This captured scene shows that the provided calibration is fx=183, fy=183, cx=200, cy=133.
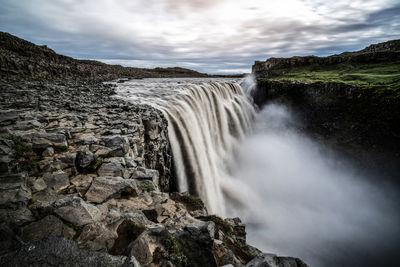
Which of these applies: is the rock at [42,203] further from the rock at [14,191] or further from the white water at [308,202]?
the white water at [308,202]

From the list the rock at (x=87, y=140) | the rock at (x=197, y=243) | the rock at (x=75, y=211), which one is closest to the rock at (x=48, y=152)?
the rock at (x=87, y=140)

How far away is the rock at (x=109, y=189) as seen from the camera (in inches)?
175

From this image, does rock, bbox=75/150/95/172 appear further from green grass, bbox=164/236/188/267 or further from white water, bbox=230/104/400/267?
white water, bbox=230/104/400/267

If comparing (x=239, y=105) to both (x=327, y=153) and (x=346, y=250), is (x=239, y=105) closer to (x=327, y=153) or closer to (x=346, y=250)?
(x=327, y=153)

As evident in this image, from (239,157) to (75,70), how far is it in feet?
136

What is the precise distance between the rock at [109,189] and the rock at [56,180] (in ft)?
2.09

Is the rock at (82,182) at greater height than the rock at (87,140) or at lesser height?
lesser

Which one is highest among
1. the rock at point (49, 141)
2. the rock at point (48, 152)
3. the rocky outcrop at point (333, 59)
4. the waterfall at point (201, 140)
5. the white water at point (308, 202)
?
the rocky outcrop at point (333, 59)

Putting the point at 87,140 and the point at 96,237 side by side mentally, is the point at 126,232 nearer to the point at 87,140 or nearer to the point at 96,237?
the point at 96,237

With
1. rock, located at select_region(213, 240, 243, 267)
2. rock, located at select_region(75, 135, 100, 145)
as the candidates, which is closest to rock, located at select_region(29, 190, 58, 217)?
rock, located at select_region(75, 135, 100, 145)

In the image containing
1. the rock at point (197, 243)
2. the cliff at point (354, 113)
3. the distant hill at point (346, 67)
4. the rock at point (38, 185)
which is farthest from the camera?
the distant hill at point (346, 67)

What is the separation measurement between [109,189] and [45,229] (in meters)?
1.77

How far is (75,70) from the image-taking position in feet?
136

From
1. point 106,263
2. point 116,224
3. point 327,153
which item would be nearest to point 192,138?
point 116,224
